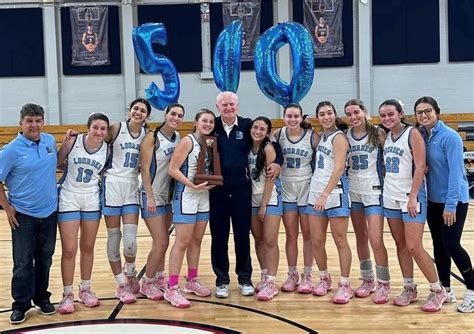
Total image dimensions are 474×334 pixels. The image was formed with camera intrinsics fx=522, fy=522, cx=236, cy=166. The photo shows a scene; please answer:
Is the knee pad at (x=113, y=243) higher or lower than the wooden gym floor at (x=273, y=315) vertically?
higher

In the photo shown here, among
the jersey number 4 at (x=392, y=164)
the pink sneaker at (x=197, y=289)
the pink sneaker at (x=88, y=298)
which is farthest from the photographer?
the pink sneaker at (x=197, y=289)

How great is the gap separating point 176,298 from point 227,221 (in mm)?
656

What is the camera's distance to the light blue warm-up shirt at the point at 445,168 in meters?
3.35

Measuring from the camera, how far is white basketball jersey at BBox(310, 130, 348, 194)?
3.73 metres

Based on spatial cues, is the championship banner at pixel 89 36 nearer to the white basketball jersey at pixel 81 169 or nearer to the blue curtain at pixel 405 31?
the blue curtain at pixel 405 31

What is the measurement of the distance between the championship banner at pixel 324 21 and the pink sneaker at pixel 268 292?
803 centimetres

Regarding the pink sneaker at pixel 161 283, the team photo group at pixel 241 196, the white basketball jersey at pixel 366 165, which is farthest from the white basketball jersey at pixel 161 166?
the white basketball jersey at pixel 366 165

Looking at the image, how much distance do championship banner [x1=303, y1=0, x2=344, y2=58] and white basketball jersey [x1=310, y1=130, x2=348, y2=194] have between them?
768 centimetres

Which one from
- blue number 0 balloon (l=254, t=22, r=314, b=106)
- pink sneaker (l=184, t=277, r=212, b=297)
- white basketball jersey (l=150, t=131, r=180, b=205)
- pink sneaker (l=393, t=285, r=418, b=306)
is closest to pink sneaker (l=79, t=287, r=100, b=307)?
pink sneaker (l=184, t=277, r=212, b=297)

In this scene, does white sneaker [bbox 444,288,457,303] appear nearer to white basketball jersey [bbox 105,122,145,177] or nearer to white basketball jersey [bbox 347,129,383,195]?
white basketball jersey [bbox 347,129,383,195]

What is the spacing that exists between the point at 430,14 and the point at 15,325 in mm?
9994

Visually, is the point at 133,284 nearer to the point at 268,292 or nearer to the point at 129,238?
the point at 129,238

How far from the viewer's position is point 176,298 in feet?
12.2

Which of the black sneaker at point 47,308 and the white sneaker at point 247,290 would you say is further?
the white sneaker at point 247,290
